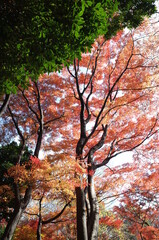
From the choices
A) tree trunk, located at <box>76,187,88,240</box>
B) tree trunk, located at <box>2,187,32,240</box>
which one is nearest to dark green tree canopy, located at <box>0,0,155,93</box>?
tree trunk, located at <box>76,187,88,240</box>

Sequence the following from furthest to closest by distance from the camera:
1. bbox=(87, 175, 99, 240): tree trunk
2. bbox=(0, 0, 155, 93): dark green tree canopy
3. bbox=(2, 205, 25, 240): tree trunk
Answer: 1. bbox=(2, 205, 25, 240): tree trunk
2. bbox=(87, 175, 99, 240): tree trunk
3. bbox=(0, 0, 155, 93): dark green tree canopy

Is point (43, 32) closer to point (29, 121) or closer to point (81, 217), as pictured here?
point (81, 217)

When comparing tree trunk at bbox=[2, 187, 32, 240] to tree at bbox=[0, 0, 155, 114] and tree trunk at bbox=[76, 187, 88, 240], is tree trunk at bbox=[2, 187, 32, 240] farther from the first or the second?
tree at bbox=[0, 0, 155, 114]

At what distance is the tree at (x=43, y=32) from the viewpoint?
124 inches

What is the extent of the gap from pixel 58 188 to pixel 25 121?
25.1 feet

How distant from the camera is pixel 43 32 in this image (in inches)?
129

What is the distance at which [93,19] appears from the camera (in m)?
3.49

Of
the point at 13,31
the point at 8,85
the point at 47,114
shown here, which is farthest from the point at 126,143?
the point at 13,31

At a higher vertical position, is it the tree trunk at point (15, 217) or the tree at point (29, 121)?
the tree at point (29, 121)

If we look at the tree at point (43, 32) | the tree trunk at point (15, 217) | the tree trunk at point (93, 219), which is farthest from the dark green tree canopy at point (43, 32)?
the tree trunk at point (15, 217)

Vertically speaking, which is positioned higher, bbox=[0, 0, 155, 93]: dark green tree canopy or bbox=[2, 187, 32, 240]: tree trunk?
bbox=[0, 0, 155, 93]: dark green tree canopy

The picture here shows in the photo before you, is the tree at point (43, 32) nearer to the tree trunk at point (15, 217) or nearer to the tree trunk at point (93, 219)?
the tree trunk at point (93, 219)

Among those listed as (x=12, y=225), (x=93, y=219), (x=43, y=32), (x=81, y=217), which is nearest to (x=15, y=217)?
(x=12, y=225)

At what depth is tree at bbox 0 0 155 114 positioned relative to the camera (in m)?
3.15
